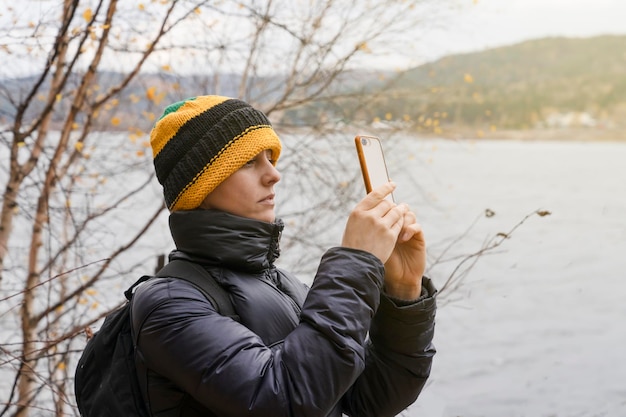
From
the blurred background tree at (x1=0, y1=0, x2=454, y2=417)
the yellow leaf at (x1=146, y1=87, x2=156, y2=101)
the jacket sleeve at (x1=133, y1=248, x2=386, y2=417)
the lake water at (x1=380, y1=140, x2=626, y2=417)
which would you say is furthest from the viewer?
the lake water at (x1=380, y1=140, x2=626, y2=417)

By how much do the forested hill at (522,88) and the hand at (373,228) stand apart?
2884 mm

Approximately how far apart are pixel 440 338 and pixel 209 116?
950 cm

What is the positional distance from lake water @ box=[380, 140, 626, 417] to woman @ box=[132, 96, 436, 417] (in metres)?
2.50

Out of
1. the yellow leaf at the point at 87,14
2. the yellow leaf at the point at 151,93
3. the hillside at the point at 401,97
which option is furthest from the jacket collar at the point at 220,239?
the yellow leaf at the point at 151,93

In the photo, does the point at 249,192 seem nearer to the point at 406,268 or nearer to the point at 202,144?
the point at 202,144

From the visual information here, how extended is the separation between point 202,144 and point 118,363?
32 centimetres

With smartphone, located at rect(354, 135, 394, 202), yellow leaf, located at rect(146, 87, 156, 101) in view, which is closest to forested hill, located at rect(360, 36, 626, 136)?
yellow leaf, located at rect(146, 87, 156, 101)

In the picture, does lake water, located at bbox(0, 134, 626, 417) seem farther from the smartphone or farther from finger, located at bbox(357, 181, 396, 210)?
finger, located at bbox(357, 181, 396, 210)

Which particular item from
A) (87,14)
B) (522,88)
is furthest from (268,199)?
(522,88)

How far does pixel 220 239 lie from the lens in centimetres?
96

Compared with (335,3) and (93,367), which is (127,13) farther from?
(93,367)

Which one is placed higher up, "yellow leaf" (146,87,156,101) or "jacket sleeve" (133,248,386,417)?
"yellow leaf" (146,87,156,101)

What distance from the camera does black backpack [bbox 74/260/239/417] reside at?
903mm

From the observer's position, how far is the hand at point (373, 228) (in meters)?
0.93
